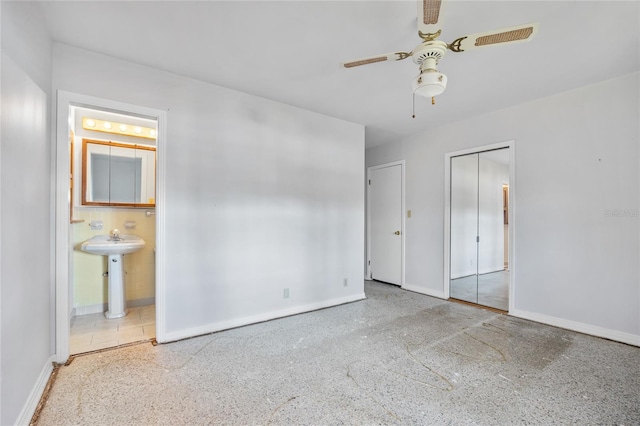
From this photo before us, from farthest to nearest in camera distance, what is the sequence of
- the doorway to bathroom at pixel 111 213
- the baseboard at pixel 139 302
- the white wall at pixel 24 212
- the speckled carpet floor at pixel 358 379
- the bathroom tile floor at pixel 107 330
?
1. the baseboard at pixel 139 302
2. the doorway to bathroom at pixel 111 213
3. the bathroom tile floor at pixel 107 330
4. the speckled carpet floor at pixel 358 379
5. the white wall at pixel 24 212

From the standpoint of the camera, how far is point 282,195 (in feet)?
11.0

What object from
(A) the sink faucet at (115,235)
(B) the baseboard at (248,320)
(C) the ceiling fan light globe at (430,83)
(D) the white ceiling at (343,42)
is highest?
(D) the white ceiling at (343,42)

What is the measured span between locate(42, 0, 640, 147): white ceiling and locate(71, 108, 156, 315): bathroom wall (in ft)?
4.63

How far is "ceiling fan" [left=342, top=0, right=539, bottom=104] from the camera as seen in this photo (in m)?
1.46

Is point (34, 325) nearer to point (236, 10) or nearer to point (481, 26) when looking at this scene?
point (236, 10)

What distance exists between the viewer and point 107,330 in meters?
2.88

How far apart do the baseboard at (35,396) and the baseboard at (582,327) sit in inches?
171

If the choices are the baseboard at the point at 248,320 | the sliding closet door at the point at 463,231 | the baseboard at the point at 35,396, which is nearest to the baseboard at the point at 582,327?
the sliding closet door at the point at 463,231

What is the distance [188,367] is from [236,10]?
2.60 meters

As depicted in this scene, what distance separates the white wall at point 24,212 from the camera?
136 centimetres

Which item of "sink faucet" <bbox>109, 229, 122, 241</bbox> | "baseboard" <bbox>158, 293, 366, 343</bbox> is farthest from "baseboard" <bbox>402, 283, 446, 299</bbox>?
"sink faucet" <bbox>109, 229, 122, 241</bbox>

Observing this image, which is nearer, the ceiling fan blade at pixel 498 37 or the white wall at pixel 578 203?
the ceiling fan blade at pixel 498 37

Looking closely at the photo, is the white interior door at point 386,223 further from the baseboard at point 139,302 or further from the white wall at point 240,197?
the baseboard at point 139,302

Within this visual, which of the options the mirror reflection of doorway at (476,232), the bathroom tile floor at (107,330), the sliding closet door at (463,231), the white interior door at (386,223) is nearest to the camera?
the bathroom tile floor at (107,330)
